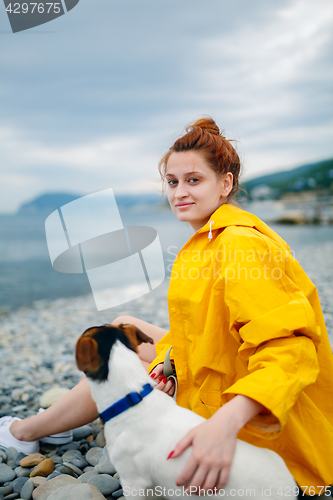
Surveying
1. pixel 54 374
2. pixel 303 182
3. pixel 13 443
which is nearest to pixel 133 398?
pixel 13 443

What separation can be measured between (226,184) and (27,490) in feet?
6.93

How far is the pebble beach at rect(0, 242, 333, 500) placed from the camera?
2.03 meters

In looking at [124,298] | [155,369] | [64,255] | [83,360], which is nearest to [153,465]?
[83,360]

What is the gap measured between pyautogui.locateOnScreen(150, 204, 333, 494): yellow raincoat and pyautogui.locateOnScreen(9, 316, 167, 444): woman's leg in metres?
0.62

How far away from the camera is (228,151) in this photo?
6.24 ft

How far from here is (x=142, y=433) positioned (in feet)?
4.08

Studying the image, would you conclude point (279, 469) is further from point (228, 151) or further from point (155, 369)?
point (228, 151)

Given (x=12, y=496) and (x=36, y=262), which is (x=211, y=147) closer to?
(x=12, y=496)

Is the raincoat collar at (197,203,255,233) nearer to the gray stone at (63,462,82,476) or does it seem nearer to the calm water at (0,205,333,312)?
the calm water at (0,205,333,312)

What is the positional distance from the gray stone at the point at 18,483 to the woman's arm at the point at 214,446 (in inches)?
57.3

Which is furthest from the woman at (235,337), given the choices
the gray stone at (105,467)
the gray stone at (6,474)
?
the gray stone at (6,474)

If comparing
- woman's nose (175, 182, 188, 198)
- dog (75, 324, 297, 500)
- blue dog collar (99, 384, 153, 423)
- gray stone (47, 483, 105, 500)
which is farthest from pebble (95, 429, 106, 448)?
woman's nose (175, 182, 188, 198)

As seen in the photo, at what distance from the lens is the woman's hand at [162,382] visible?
66.7 inches

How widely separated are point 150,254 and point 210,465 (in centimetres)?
156
